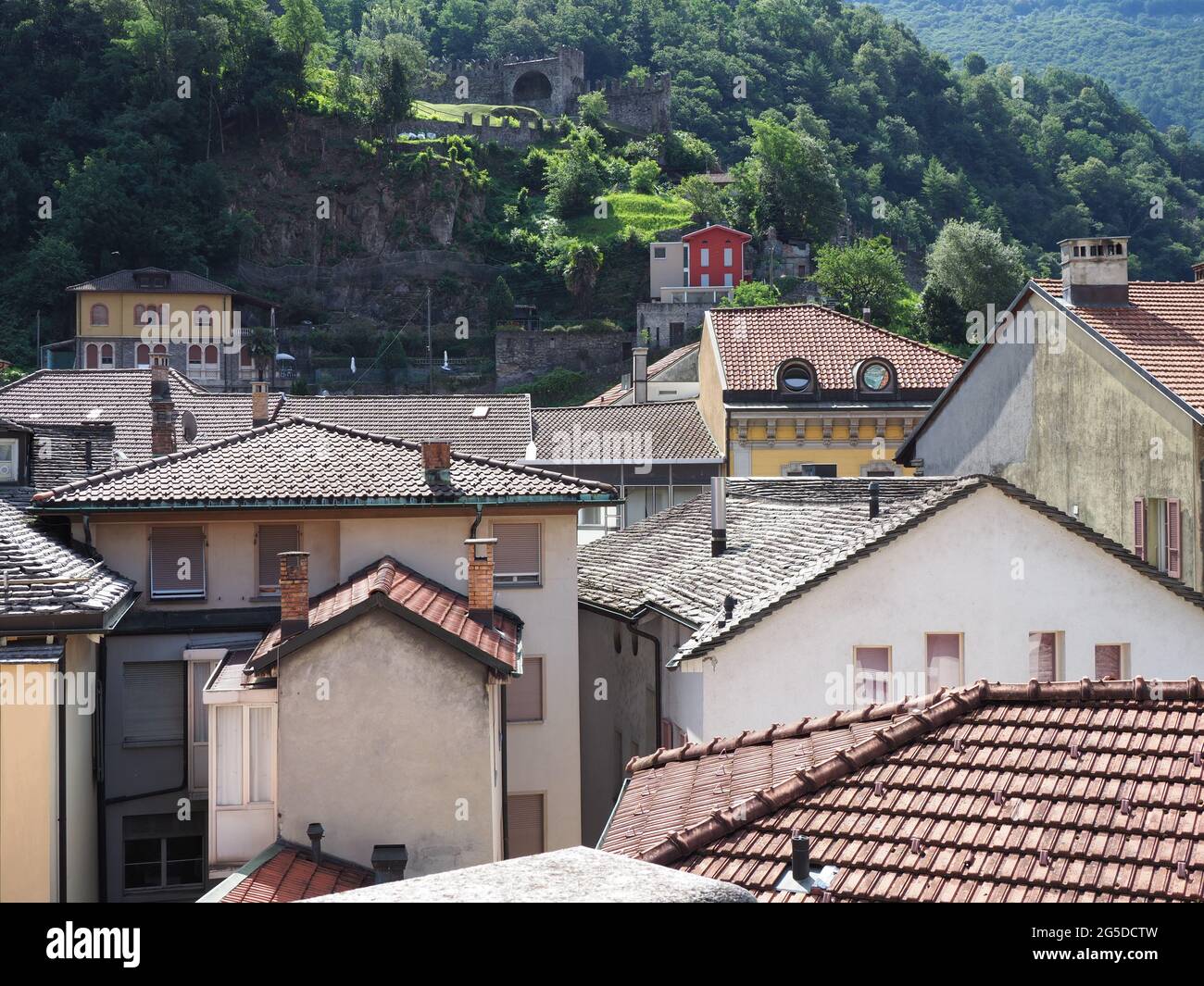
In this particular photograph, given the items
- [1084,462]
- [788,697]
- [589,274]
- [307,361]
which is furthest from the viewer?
[589,274]

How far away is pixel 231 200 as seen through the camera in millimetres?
99938

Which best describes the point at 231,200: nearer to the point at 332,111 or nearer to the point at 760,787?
the point at 332,111

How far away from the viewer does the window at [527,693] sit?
62.2 ft

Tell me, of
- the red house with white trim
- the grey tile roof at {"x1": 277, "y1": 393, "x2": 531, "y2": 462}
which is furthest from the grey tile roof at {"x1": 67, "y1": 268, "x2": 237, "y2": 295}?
the grey tile roof at {"x1": 277, "y1": 393, "x2": 531, "y2": 462}

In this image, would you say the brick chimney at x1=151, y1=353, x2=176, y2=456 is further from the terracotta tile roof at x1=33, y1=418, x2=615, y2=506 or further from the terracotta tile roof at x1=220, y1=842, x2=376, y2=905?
the terracotta tile roof at x1=220, y1=842, x2=376, y2=905

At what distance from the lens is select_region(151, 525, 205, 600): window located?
703 inches

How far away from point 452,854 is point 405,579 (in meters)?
3.46

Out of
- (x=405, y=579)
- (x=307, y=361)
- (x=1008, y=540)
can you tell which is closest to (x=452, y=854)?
(x=405, y=579)

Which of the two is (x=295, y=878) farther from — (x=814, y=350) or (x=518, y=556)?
(x=814, y=350)

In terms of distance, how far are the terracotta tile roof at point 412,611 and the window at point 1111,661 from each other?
6733mm

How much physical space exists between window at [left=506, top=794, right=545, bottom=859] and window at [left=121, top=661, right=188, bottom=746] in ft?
13.9

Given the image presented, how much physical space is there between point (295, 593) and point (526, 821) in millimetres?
5406

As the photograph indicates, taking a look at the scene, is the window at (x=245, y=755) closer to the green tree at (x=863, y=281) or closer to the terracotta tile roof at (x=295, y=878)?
the terracotta tile roof at (x=295, y=878)

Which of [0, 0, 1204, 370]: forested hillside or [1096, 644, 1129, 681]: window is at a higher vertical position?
[0, 0, 1204, 370]: forested hillside
